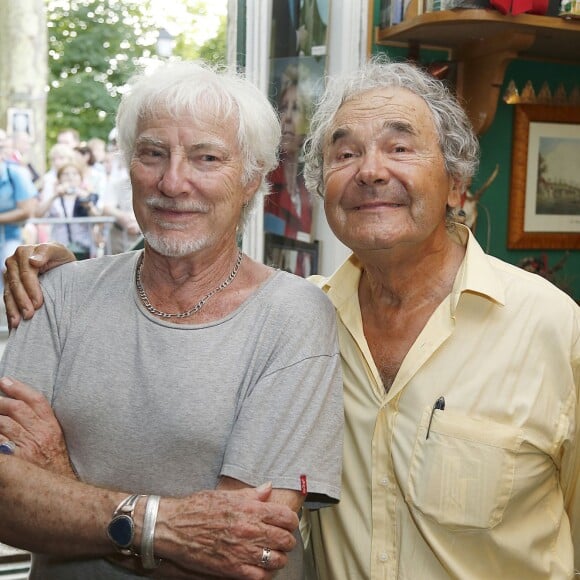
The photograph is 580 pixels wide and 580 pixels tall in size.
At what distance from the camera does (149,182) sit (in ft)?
4.32

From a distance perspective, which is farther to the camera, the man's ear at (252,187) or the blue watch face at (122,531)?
the man's ear at (252,187)

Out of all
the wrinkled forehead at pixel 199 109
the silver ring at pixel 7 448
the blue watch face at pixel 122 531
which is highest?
the wrinkled forehead at pixel 199 109

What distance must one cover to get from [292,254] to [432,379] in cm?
131

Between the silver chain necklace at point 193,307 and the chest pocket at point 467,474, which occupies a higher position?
the silver chain necklace at point 193,307

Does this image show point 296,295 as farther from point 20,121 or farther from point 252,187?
point 20,121

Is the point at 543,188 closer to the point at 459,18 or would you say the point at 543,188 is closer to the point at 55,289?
the point at 459,18

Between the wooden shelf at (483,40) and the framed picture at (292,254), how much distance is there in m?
0.69

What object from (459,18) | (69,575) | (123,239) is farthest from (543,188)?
(69,575)

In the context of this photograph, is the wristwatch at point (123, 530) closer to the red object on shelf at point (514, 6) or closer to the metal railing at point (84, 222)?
the red object on shelf at point (514, 6)

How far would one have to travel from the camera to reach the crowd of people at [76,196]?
9.25ft

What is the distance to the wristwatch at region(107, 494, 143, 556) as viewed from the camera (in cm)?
110

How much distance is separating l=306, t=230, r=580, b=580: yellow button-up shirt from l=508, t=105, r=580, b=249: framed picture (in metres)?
1.32

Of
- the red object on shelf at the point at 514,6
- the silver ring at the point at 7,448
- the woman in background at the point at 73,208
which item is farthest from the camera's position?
the woman in background at the point at 73,208

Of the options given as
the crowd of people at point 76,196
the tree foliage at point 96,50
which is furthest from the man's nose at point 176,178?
the tree foliage at point 96,50
